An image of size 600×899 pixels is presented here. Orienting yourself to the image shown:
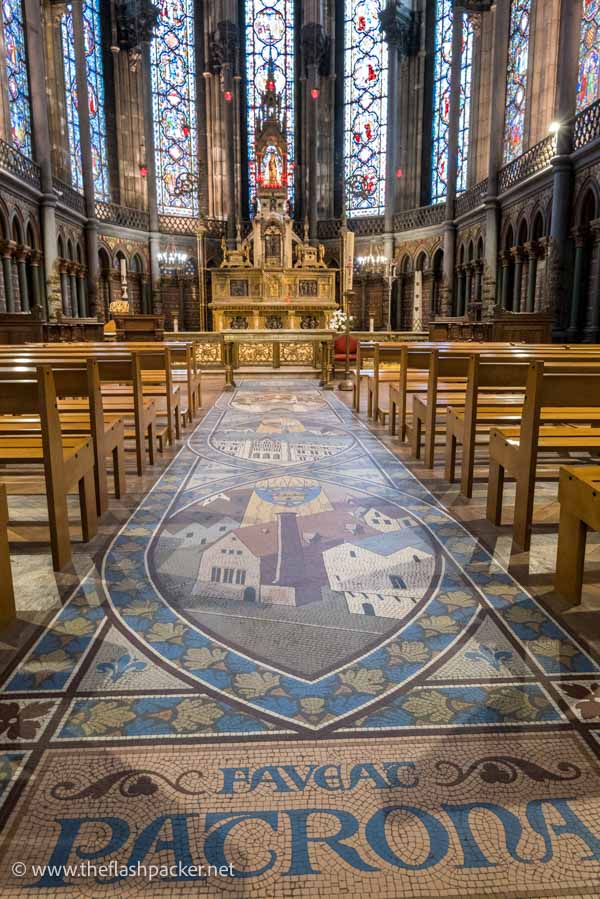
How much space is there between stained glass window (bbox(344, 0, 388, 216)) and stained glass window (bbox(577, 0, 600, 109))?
36.7 feet

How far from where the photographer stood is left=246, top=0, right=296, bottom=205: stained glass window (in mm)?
23672

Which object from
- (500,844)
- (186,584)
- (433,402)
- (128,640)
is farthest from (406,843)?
(433,402)

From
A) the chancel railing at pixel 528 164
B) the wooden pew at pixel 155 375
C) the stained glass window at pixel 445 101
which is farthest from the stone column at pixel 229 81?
the wooden pew at pixel 155 375

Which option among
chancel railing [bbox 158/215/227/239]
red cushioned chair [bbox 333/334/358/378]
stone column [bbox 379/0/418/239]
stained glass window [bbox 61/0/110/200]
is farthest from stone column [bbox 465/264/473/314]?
stained glass window [bbox 61/0/110/200]

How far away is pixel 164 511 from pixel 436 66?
2305cm

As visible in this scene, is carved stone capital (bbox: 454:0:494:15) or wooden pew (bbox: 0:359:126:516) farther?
carved stone capital (bbox: 454:0:494:15)

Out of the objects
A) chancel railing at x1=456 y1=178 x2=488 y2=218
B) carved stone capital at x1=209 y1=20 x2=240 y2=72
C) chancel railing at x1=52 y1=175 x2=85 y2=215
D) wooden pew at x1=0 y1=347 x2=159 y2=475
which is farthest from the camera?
carved stone capital at x1=209 y1=20 x2=240 y2=72

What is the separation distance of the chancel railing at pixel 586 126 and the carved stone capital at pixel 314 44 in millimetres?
13731

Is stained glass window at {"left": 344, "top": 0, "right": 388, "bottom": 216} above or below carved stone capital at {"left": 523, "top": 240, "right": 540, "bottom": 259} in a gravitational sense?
above

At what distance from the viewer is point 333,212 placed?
24.1 metres

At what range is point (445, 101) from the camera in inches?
831

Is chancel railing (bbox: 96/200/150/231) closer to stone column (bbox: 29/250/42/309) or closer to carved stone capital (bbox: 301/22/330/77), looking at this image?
stone column (bbox: 29/250/42/309)

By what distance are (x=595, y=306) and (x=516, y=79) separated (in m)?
8.44

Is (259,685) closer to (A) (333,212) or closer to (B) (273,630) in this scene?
(B) (273,630)
